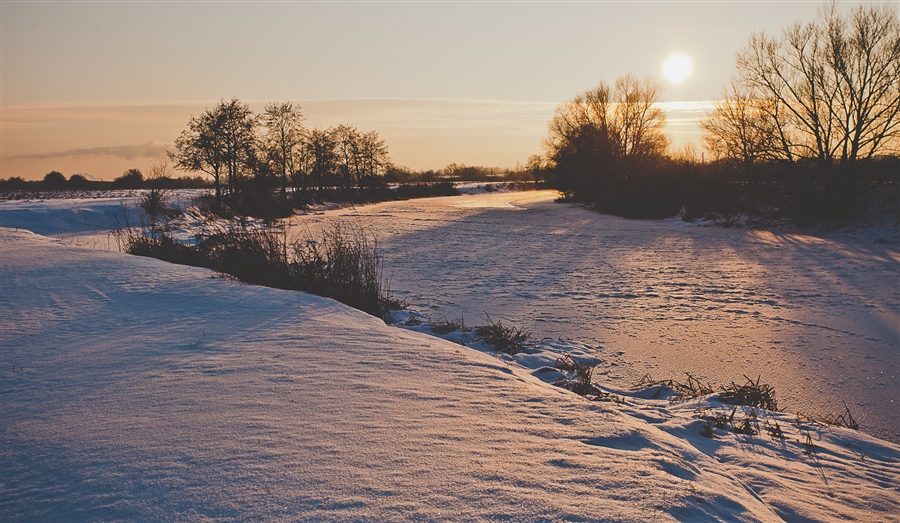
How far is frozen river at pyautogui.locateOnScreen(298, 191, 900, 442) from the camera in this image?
6055mm

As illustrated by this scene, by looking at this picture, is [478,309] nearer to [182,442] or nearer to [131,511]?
[182,442]

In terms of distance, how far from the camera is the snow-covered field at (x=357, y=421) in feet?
8.29

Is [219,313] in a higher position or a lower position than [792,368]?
higher

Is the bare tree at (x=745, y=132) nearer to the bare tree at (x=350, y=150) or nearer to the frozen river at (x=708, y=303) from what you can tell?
the frozen river at (x=708, y=303)

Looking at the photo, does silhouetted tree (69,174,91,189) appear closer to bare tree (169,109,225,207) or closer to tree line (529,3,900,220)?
bare tree (169,109,225,207)

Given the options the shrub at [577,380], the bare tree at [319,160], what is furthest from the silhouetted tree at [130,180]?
the shrub at [577,380]

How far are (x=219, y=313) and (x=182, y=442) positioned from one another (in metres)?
3.25

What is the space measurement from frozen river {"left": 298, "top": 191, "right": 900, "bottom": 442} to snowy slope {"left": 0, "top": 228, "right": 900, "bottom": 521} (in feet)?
5.80

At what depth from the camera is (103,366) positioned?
407cm

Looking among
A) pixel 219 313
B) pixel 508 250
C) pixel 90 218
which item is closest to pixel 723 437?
pixel 219 313

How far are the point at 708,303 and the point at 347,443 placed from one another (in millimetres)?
7948

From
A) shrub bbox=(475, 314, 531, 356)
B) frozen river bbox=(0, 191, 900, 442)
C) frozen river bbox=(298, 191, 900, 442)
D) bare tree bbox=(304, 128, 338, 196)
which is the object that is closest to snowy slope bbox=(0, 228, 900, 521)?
shrub bbox=(475, 314, 531, 356)

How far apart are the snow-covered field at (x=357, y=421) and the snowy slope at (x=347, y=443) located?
14 millimetres

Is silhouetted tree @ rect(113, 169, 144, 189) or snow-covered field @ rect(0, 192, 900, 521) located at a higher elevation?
silhouetted tree @ rect(113, 169, 144, 189)
